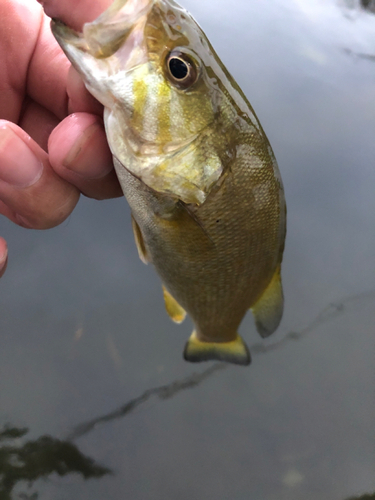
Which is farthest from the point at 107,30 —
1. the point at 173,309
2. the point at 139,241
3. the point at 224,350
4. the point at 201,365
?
the point at 201,365

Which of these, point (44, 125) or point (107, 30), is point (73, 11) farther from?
point (44, 125)

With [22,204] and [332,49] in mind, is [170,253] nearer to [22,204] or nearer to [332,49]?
[22,204]

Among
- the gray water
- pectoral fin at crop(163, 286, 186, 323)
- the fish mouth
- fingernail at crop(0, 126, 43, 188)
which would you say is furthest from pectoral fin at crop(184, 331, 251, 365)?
the fish mouth

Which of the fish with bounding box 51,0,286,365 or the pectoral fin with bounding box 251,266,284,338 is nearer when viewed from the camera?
the fish with bounding box 51,0,286,365

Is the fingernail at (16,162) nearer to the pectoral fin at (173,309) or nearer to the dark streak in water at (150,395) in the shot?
the pectoral fin at (173,309)

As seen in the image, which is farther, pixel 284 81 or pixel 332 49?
pixel 332 49

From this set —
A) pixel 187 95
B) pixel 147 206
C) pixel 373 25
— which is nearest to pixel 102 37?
pixel 187 95

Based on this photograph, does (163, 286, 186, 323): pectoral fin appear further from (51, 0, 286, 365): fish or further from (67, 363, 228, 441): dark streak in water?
(67, 363, 228, 441): dark streak in water
